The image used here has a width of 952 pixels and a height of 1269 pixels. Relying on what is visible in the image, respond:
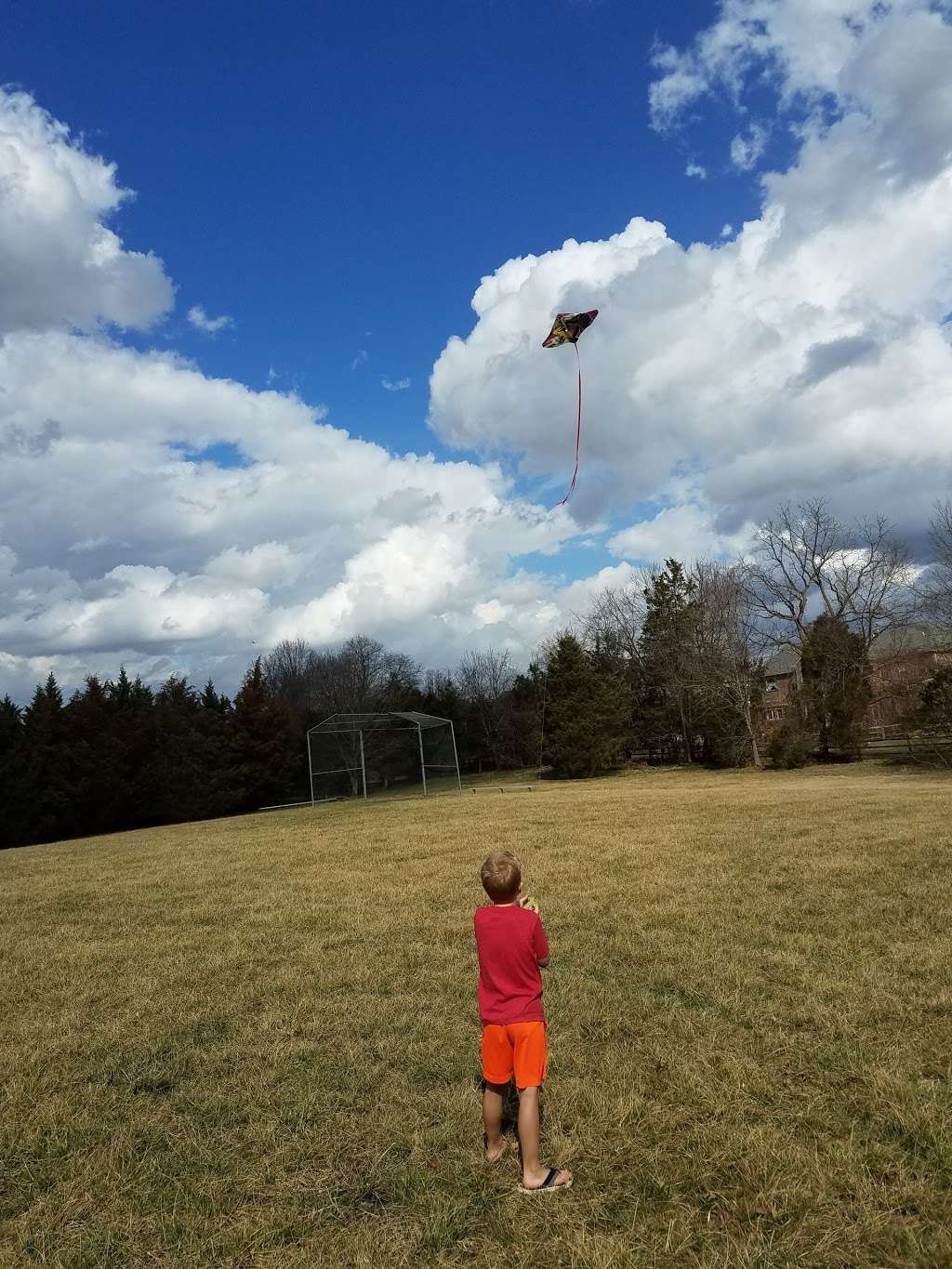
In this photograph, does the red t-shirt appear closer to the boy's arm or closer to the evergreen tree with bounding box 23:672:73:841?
the boy's arm

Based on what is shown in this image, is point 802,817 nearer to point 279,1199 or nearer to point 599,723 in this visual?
point 279,1199

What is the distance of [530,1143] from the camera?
3062mm

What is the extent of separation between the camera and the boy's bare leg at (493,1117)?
10.6 ft

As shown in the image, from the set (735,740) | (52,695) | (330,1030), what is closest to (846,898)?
(330,1030)

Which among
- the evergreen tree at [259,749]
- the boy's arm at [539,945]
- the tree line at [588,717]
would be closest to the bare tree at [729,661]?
the tree line at [588,717]

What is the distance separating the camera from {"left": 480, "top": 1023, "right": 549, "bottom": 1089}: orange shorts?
10.4 ft

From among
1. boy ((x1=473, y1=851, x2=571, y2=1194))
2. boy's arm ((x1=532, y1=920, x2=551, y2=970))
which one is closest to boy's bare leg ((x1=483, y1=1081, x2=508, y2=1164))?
boy ((x1=473, y1=851, x2=571, y2=1194))

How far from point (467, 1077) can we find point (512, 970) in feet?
3.85

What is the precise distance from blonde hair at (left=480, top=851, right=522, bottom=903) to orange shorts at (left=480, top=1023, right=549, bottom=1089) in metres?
0.51

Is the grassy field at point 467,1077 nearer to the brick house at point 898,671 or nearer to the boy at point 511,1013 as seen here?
the boy at point 511,1013

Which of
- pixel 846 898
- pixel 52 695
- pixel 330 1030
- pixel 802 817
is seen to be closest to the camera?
pixel 330 1030

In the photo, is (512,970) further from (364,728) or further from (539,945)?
(364,728)

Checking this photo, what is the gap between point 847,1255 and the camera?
8.31ft

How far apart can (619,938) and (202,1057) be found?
11.1ft
